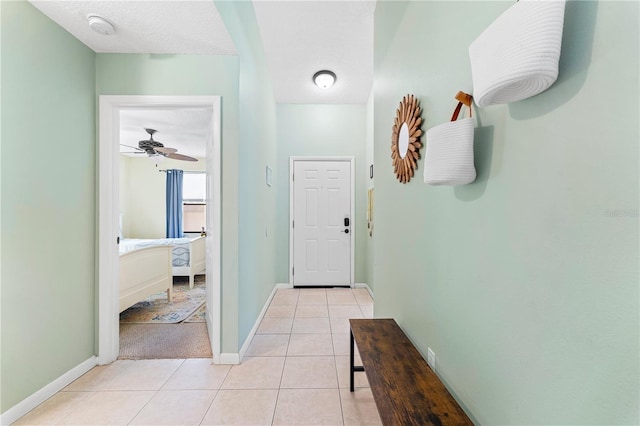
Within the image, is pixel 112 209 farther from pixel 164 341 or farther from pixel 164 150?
pixel 164 150

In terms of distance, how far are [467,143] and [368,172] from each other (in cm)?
307

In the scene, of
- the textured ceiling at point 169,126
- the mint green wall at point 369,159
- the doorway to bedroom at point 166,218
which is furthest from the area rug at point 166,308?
the mint green wall at point 369,159

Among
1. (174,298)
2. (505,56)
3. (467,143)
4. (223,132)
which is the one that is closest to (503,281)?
(467,143)

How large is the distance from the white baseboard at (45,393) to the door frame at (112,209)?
0.11m

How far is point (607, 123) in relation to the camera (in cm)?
54

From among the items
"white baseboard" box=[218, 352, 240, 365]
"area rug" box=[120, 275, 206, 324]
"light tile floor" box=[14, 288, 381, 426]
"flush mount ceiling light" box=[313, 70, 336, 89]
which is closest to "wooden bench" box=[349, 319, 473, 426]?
"light tile floor" box=[14, 288, 381, 426]

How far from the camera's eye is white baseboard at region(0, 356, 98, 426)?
1.52 m

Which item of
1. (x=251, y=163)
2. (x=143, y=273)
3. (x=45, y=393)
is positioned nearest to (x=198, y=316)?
(x=143, y=273)

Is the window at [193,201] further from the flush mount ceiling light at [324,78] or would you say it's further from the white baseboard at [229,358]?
the white baseboard at [229,358]

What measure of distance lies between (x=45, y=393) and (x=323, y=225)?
3199 millimetres

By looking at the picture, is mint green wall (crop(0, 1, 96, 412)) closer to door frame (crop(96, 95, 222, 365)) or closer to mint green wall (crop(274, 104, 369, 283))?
door frame (crop(96, 95, 222, 365))

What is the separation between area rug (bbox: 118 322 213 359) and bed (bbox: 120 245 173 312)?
0.94 feet

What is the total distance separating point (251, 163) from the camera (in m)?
2.57

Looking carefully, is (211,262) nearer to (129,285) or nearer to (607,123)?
(129,285)
